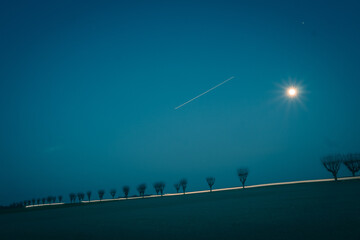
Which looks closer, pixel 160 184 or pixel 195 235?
pixel 195 235

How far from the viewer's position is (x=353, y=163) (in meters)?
73.6

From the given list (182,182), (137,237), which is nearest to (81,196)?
(182,182)

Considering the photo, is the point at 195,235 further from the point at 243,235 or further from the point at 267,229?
the point at 267,229

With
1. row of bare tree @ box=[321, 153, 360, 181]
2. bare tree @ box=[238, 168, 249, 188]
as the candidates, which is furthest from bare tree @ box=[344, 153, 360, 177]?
bare tree @ box=[238, 168, 249, 188]

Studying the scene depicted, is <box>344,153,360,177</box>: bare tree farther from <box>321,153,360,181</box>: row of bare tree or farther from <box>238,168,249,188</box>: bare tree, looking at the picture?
<box>238,168,249,188</box>: bare tree

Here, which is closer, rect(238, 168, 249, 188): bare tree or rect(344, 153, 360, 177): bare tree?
rect(344, 153, 360, 177): bare tree

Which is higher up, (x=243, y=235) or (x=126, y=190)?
(x=243, y=235)

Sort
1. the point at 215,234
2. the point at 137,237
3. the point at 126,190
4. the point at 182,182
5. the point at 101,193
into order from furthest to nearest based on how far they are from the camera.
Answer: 1. the point at 101,193
2. the point at 126,190
3. the point at 182,182
4. the point at 137,237
5. the point at 215,234

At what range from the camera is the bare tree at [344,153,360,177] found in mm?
72637

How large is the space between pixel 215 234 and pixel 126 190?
424 ft

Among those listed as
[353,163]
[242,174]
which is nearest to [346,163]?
[353,163]

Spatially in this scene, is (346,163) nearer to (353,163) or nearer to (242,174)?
(353,163)

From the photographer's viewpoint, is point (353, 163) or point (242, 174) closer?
point (353, 163)

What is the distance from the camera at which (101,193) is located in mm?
145750
